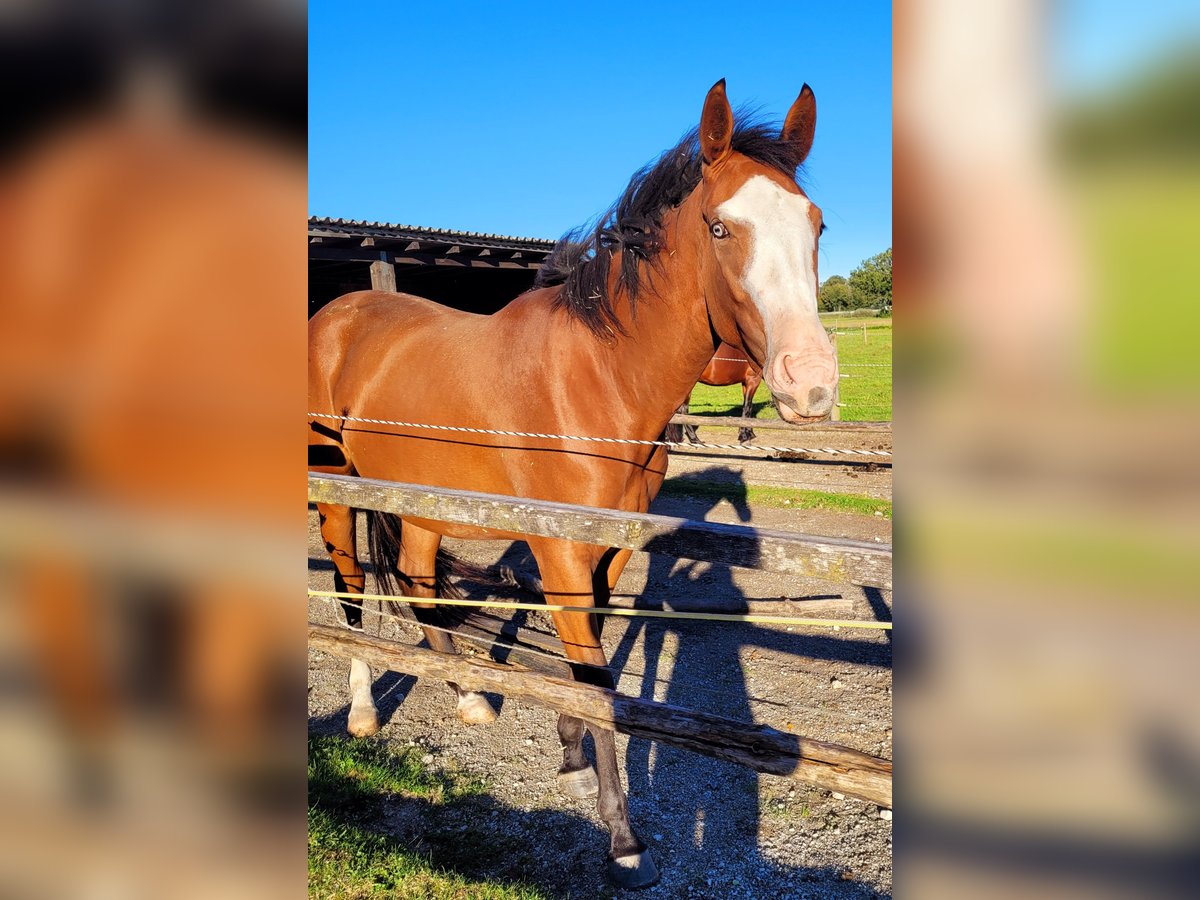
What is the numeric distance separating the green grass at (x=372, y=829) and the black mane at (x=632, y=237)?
196cm

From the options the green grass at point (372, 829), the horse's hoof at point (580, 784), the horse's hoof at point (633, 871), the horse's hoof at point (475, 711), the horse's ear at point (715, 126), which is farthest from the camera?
the horse's hoof at point (475, 711)

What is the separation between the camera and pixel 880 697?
380 centimetres

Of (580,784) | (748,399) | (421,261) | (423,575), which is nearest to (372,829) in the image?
(580,784)

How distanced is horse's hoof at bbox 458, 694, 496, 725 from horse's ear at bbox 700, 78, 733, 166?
2803 mm

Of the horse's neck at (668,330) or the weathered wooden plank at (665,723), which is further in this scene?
the horse's neck at (668,330)

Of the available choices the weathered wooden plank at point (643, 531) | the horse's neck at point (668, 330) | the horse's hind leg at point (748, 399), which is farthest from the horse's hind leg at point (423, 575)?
the horse's hind leg at point (748, 399)

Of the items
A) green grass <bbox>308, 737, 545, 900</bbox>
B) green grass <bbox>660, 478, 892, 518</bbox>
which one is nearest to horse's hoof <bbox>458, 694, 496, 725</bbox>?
green grass <bbox>308, 737, 545, 900</bbox>

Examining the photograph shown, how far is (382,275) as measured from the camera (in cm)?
842

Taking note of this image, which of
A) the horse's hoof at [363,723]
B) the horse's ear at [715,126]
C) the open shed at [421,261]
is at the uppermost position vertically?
the open shed at [421,261]

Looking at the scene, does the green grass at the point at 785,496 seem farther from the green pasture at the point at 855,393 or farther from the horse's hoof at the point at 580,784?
the horse's hoof at the point at 580,784

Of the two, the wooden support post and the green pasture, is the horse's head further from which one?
the green pasture

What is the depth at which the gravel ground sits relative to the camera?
8.68 feet
